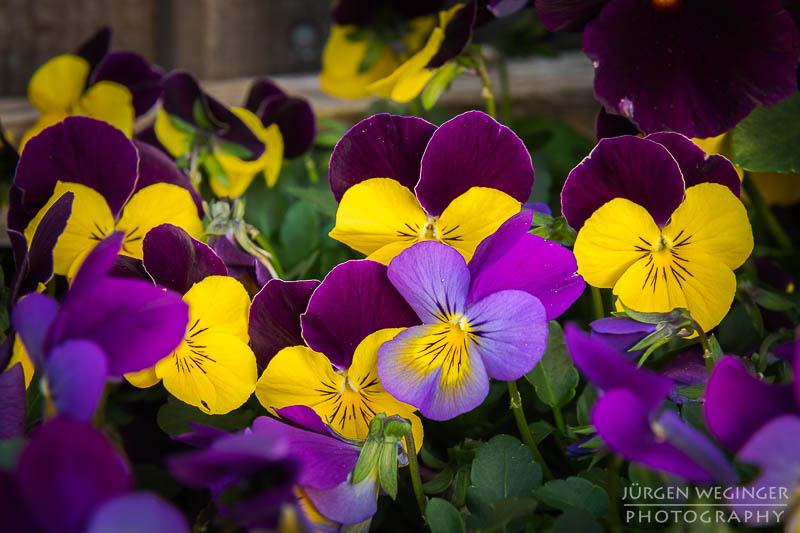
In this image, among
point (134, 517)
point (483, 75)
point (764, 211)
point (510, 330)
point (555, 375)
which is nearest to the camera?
point (134, 517)

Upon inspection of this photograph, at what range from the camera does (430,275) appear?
16.8 inches

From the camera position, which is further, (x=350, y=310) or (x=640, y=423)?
(x=350, y=310)

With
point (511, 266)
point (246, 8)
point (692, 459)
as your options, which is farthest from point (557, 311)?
point (246, 8)

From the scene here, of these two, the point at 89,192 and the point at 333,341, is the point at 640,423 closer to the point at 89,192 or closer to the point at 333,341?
the point at 333,341

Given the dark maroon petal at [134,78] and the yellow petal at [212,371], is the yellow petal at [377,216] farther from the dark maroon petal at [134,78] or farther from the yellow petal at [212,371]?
the dark maroon petal at [134,78]

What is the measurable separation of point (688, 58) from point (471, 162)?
0.70 ft

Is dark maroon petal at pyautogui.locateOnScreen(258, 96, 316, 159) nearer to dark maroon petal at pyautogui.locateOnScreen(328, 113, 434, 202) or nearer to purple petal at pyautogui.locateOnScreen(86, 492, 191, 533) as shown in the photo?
dark maroon petal at pyautogui.locateOnScreen(328, 113, 434, 202)

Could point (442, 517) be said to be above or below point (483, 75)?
below

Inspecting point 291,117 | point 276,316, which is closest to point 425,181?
point 276,316

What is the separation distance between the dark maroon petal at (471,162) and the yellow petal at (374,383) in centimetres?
10

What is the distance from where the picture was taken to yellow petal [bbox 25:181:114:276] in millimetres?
532

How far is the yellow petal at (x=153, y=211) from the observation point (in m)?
0.55

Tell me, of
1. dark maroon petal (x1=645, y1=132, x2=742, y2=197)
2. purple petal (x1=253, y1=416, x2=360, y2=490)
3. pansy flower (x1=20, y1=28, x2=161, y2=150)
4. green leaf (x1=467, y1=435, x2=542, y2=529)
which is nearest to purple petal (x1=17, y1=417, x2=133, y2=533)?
purple petal (x1=253, y1=416, x2=360, y2=490)

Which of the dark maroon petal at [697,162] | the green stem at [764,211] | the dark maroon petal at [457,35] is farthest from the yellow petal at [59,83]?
the green stem at [764,211]
